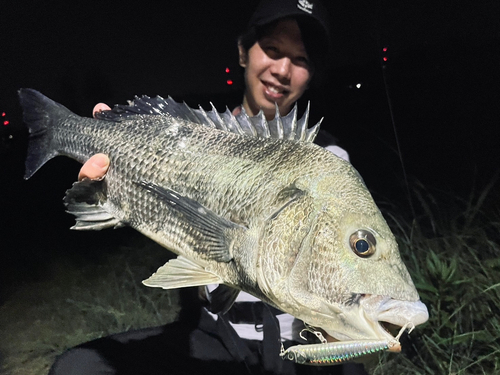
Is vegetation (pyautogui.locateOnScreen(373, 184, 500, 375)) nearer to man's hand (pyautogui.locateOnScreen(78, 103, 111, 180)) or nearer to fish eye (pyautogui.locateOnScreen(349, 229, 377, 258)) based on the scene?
fish eye (pyautogui.locateOnScreen(349, 229, 377, 258))

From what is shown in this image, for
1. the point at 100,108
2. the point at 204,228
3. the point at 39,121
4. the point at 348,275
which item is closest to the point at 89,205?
the point at 100,108

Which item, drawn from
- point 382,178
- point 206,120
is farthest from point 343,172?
point 382,178

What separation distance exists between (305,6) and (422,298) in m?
2.75

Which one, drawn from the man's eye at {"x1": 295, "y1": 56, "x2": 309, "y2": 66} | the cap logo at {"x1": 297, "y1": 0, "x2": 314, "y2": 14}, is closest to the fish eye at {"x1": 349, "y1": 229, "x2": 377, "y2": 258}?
the man's eye at {"x1": 295, "y1": 56, "x2": 309, "y2": 66}

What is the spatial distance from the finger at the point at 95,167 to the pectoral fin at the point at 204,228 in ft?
1.64

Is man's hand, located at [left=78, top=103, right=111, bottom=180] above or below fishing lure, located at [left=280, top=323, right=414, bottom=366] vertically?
below

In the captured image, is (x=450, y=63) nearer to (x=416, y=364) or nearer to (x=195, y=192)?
(x=416, y=364)

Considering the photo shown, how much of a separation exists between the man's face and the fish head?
1339mm

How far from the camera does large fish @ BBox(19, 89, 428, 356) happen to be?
3.18 feet

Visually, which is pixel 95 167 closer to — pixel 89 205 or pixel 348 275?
pixel 89 205

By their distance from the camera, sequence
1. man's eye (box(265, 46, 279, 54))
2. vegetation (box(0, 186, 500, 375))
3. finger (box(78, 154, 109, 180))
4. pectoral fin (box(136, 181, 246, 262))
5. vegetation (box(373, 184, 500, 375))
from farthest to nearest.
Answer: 1. vegetation (box(0, 186, 500, 375))
2. vegetation (box(373, 184, 500, 375))
3. man's eye (box(265, 46, 279, 54))
4. finger (box(78, 154, 109, 180))
5. pectoral fin (box(136, 181, 246, 262))

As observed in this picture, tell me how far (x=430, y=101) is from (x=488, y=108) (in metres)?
2.44

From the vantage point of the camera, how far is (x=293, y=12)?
6.90 feet

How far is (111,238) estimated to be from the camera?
6.36 meters
